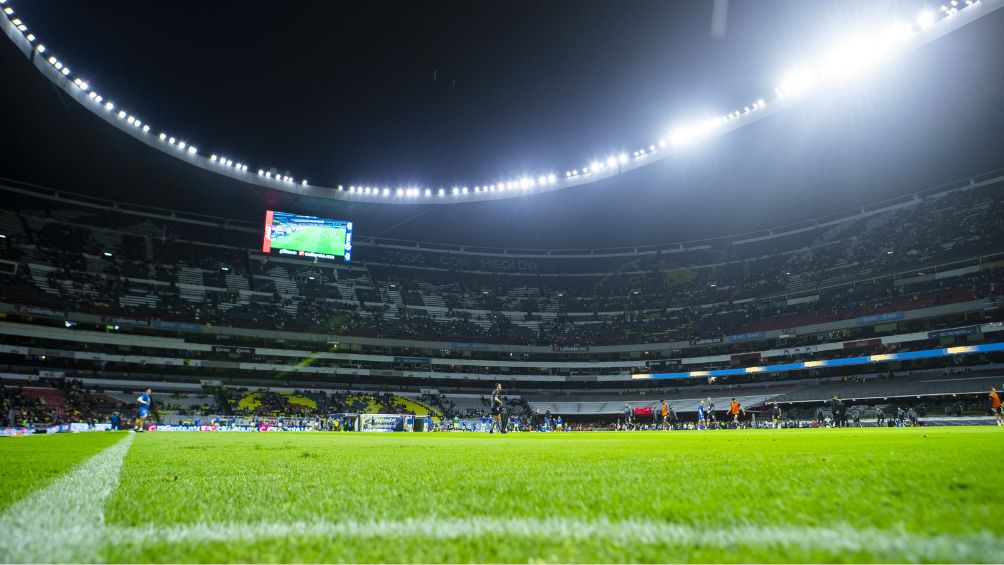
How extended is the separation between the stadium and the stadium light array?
0.69 ft

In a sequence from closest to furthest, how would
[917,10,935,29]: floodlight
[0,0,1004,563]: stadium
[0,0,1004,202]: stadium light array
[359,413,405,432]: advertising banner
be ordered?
1. [0,0,1004,563]: stadium
2. [0,0,1004,202]: stadium light array
3. [917,10,935,29]: floodlight
4. [359,413,405,432]: advertising banner

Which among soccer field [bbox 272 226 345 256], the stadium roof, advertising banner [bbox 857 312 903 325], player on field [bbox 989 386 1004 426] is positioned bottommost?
player on field [bbox 989 386 1004 426]

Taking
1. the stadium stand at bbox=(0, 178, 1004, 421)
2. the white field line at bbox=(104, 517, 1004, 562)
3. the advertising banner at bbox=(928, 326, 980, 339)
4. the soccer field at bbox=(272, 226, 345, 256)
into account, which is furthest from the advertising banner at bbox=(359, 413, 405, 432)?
the advertising banner at bbox=(928, 326, 980, 339)


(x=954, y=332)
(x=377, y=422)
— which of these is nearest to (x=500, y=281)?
(x=377, y=422)

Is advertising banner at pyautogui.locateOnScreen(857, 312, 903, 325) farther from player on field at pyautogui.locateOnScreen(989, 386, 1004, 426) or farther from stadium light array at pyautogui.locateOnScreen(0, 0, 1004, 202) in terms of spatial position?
player on field at pyautogui.locateOnScreen(989, 386, 1004, 426)

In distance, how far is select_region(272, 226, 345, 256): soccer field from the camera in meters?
46.5

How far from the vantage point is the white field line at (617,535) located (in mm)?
1392

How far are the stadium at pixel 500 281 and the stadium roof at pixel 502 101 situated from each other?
0.25 m

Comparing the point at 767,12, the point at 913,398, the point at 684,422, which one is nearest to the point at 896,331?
the point at 913,398

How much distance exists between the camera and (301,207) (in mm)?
50344

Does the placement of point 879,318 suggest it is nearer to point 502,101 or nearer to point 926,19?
point 926,19

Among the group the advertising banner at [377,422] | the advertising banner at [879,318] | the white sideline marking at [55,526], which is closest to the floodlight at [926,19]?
the advertising banner at [879,318]

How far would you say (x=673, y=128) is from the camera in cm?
3819

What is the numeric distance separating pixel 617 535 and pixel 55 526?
223cm
